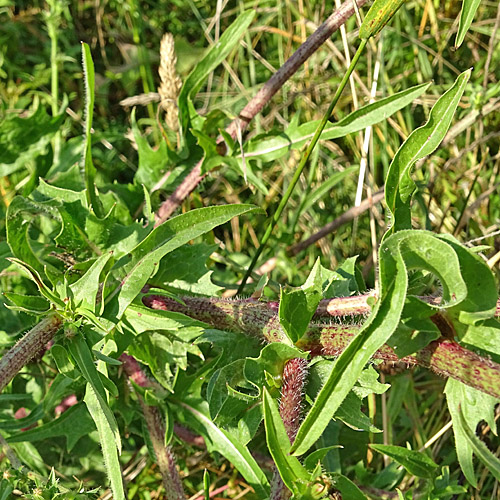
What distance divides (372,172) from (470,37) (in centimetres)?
96

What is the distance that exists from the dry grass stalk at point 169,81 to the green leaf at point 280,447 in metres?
1.49

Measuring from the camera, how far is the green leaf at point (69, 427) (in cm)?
207

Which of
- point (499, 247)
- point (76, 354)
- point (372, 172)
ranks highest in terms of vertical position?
point (76, 354)

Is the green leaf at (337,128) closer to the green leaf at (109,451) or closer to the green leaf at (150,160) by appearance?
the green leaf at (150,160)

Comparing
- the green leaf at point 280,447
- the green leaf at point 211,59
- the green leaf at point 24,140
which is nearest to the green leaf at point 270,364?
the green leaf at point 280,447

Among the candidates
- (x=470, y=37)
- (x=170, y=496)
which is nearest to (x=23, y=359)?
(x=170, y=496)

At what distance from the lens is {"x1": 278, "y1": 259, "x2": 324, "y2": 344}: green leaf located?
1.55 meters

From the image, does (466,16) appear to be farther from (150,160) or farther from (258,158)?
(150,160)

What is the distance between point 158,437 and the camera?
2.11 meters

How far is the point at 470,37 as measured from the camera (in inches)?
126

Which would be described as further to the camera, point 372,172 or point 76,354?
point 372,172

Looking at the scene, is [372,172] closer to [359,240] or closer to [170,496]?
[359,240]

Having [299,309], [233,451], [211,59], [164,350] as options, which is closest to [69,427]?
[164,350]

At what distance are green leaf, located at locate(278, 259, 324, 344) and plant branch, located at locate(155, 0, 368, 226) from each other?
32.0 inches
